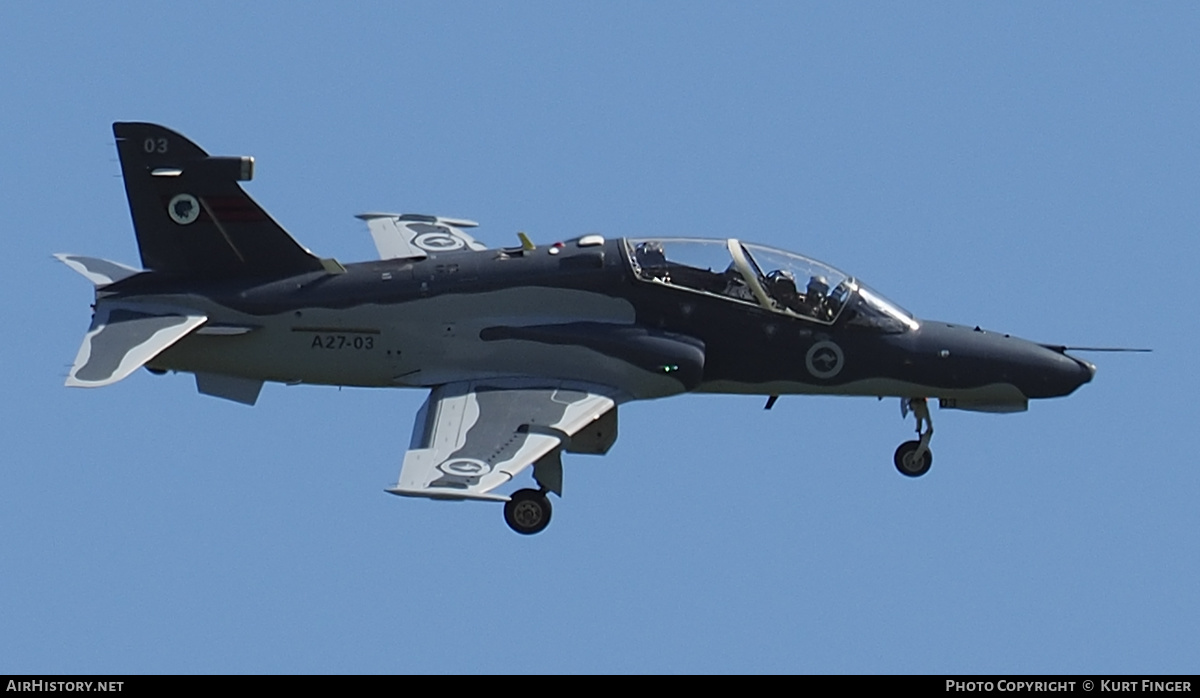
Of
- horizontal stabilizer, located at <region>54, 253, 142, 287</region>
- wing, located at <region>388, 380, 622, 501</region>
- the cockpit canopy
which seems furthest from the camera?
horizontal stabilizer, located at <region>54, 253, 142, 287</region>

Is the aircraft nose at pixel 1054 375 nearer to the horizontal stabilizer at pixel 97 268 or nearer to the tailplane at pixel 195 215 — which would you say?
the tailplane at pixel 195 215

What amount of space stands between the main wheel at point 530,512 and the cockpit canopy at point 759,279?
9.11ft

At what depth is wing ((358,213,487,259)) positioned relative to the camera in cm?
2573

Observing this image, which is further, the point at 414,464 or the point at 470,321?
the point at 470,321

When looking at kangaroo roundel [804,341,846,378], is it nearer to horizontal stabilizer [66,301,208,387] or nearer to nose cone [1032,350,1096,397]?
nose cone [1032,350,1096,397]

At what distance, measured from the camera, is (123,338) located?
75.6ft

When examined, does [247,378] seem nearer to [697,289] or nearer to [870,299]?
[697,289]

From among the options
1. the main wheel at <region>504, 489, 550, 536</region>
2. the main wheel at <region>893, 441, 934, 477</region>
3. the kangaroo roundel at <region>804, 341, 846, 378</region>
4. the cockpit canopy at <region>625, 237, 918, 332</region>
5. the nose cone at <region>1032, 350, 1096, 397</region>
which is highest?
the cockpit canopy at <region>625, 237, 918, 332</region>

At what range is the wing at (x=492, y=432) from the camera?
68.9 feet

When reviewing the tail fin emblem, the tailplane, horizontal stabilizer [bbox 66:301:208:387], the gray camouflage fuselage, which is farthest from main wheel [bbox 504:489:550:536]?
the tail fin emblem

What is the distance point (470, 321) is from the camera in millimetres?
23438

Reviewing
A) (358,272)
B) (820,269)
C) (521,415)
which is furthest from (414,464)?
(820,269)

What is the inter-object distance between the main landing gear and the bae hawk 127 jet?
3 cm

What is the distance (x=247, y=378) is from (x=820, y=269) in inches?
241
